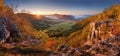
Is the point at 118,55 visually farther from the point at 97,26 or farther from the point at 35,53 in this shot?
the point at 97,26

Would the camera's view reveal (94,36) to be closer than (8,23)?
No

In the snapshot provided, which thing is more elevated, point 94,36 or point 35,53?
point 35,53

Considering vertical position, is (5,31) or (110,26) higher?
(5,31)

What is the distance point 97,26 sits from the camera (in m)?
190

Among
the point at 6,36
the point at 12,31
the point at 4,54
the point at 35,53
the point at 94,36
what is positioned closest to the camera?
the point at 4,54

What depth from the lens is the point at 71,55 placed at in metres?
39.7

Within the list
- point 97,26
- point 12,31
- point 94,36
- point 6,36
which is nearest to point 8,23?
point 12,31

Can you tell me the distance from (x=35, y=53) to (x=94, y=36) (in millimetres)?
143333

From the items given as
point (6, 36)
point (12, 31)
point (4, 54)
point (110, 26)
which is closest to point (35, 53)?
point (4, 54)

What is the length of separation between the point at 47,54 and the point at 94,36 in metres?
144

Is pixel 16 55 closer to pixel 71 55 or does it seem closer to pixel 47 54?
pixel 47 54

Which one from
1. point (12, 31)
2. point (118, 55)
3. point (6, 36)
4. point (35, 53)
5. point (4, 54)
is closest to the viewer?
point (4, 54)

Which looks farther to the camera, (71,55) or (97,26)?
(97,26)

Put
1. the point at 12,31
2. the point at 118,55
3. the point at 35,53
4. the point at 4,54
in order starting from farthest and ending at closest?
the point at 118,55
the point at 12,31
the point at 35,53
the point at 4,54
